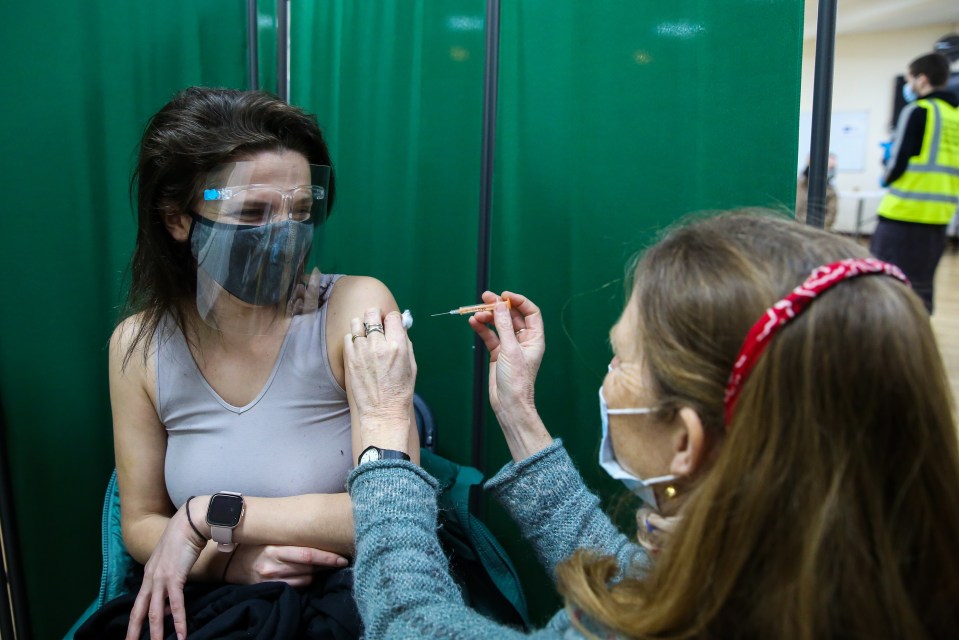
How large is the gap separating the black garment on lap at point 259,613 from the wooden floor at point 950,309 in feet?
10.4

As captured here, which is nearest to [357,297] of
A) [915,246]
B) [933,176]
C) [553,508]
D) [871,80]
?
[553,508]

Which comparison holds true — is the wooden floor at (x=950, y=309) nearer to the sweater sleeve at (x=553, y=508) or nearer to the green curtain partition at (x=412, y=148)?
the green curtain partition at (x=412, y=148)

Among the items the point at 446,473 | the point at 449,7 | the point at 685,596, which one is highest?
the point at 449,7

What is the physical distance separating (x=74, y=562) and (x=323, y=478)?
3.04 ft

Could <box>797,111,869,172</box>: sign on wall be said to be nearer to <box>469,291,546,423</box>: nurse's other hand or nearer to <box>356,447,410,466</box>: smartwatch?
<box>469,291,546,423</box>: nurse's other hand

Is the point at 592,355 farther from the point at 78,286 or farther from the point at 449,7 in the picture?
the point at 78,286

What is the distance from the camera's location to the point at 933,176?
10.1 ft

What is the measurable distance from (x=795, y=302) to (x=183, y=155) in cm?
103

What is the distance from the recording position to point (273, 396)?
1269 millimetres

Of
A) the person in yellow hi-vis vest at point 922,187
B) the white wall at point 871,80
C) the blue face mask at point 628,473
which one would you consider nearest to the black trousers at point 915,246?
the person in yellow hi-vis vest at point 922,187

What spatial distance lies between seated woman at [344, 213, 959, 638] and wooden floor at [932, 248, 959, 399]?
308cm

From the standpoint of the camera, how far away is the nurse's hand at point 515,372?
1187mm

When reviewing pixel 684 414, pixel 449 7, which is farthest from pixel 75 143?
pixel 684 414

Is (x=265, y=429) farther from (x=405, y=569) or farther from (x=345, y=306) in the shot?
(x=405, y=569)
